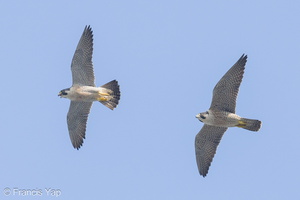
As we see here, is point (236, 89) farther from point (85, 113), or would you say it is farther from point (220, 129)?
point (85, 113)

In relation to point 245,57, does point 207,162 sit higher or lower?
lower

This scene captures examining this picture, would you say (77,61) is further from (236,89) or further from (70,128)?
(236,89)

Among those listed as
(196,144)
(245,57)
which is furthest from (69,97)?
(245,57)

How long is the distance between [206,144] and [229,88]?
1983 millimetres

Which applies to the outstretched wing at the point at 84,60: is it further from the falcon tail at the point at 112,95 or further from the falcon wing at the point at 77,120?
the falcon wing at the point at 77,120

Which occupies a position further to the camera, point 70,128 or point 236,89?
point 70,128

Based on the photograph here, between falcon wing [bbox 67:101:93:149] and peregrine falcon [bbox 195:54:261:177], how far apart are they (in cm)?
337

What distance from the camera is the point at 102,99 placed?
19.3m

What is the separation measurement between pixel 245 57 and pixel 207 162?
10.6 feet

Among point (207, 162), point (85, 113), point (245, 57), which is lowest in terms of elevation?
point (207, 162)

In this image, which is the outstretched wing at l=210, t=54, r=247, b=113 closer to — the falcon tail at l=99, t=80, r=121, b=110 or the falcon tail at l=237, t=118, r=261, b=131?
the falcon tail at l=237, t=118, r=261, b=131

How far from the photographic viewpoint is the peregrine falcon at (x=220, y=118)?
18.0m

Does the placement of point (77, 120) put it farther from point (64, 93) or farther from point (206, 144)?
point (206, 144)

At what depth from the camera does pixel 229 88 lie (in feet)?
59.3
